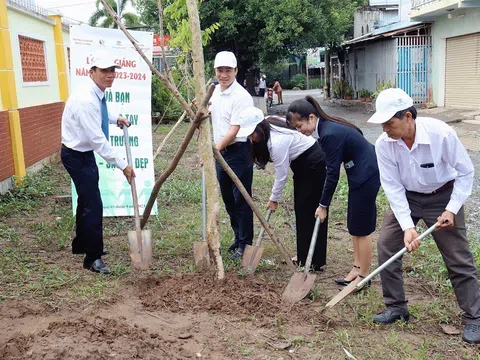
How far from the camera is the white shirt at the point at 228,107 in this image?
4492 mm

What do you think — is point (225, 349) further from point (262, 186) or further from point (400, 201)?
point (262, 186)

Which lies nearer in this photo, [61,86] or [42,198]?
[42,198]

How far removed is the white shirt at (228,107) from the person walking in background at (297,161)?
275 millimetres

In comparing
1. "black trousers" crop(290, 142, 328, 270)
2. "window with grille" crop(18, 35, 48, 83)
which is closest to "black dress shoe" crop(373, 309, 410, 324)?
"black trousers" crop(290, 142, 328, 270)

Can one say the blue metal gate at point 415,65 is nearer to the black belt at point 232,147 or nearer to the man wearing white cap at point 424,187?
the black belt at point 232,147

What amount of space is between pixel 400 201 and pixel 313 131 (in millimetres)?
887

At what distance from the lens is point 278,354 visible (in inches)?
120

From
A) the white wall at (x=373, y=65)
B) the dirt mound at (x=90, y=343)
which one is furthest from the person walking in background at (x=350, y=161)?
the white wall at (x=373, y=65)

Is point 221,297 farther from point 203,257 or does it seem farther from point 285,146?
point 285,146

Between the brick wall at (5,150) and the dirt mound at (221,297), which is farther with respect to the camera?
the brick wall at (5,150)

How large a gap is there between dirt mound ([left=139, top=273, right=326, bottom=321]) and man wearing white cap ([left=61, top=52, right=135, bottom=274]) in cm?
65

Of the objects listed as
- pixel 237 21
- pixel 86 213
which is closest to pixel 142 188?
pixel 86 213

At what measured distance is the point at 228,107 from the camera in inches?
178

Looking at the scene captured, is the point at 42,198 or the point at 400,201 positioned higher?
the point at 400,201
